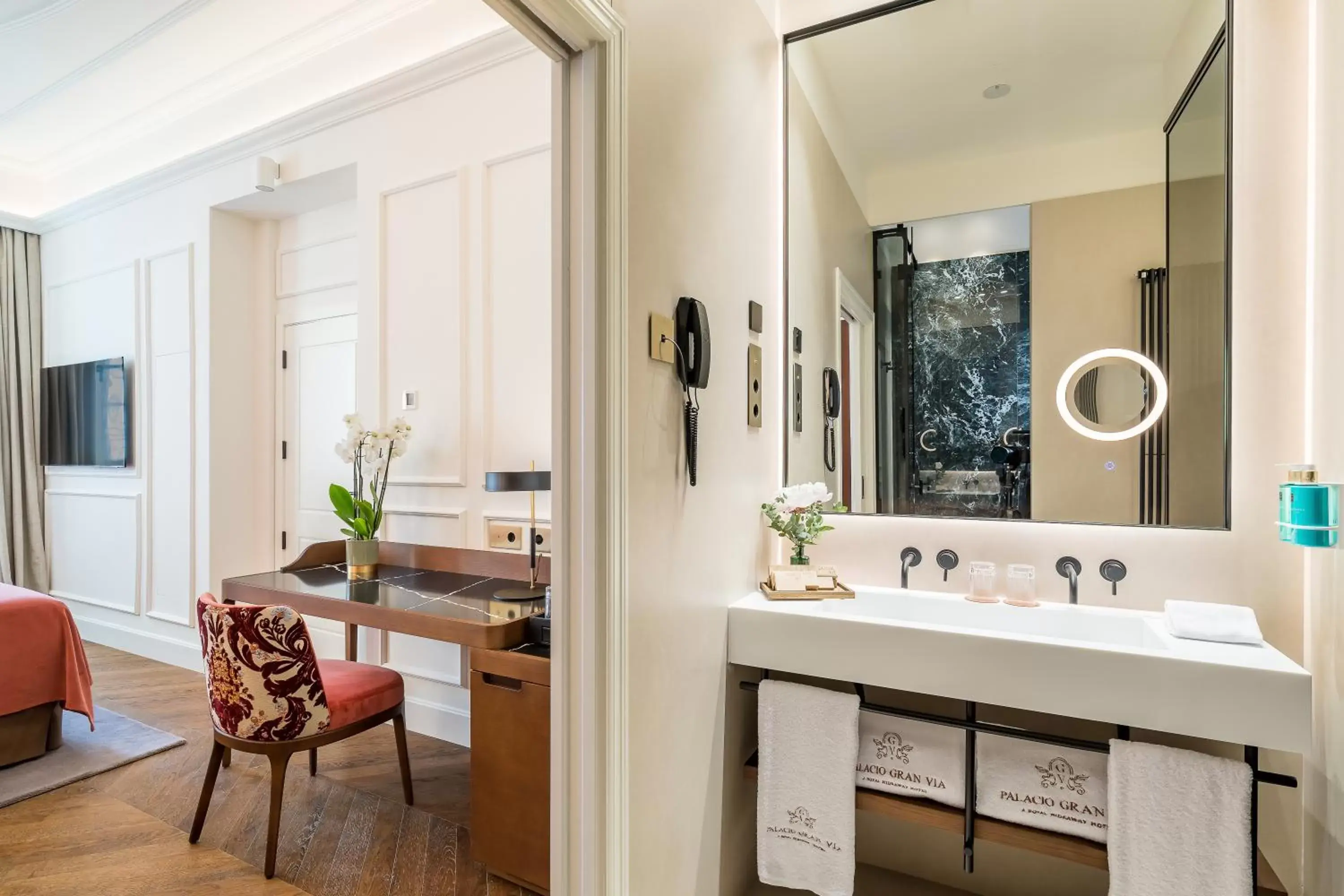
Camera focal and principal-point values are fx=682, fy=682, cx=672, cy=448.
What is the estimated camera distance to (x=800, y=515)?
1.98 m

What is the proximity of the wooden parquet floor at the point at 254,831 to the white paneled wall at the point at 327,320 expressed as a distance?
0.41 meters

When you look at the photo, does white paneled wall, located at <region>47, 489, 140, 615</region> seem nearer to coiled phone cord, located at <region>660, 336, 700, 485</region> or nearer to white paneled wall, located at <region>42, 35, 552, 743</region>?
white paneled wall, located at <region>42, 35, 552, 743</region>

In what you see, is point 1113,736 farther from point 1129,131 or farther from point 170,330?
point 170,330

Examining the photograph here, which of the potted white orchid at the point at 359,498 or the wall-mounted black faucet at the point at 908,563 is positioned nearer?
the wall-mounted black faucet at the point at 908,563

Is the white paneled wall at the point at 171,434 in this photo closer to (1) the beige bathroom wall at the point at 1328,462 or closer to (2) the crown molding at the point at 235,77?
(2) the crown molding at the point at 235,77

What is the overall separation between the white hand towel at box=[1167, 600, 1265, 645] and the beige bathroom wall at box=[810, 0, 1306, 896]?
13cm

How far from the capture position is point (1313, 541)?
4.44 feet

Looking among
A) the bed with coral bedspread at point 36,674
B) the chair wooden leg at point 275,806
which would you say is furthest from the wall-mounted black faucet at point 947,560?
the bed with coral bedspread at point 36,674

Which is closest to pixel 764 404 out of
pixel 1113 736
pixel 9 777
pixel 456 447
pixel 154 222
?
pixel 1113 736

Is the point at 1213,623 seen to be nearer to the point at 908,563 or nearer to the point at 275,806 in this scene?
the point at 908,563

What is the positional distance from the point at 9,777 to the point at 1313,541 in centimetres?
407

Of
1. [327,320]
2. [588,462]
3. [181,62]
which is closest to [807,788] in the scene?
[588,462]

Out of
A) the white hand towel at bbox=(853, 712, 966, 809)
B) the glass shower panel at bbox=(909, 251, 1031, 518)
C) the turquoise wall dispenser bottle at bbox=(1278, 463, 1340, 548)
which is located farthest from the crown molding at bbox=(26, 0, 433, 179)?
the turquoise wall dispenser bottle at bbox=(1278, 463, 1340, 548)

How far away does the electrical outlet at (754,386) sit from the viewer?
194 cm
